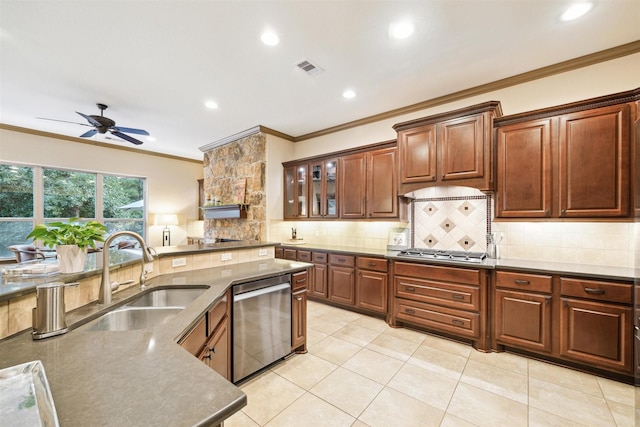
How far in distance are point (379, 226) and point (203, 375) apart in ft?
12.1

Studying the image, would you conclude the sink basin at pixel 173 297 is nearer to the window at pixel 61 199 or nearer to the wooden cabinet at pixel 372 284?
the wooden cabinet at pixel 372 284

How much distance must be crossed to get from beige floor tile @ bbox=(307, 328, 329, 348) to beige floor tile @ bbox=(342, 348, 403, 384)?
0.49 m

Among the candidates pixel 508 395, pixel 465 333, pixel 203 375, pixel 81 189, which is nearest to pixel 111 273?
pixel 203 375

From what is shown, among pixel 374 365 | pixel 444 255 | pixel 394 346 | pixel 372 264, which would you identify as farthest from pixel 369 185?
pixel 374 365

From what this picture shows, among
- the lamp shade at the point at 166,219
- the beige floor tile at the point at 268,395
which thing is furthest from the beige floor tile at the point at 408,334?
the lamp shade at the point at 166,219

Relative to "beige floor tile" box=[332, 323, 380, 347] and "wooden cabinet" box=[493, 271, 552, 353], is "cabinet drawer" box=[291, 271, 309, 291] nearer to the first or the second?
"beige floor tile" box=[332, 323, 380, 347]

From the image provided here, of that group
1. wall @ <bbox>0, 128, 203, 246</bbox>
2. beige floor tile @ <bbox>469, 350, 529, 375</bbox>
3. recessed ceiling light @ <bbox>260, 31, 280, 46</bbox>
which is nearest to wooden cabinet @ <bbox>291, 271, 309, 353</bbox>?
beige floor tile @ <bbox>469, 350, 529, 375</bbox>

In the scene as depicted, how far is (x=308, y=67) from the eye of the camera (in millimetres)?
2955

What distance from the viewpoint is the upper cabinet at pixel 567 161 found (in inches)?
93.7

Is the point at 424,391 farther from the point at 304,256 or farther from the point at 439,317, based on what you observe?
the point at 304,256

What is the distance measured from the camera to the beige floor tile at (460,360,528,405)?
81.8 inches

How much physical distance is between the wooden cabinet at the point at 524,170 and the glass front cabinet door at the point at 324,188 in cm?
226

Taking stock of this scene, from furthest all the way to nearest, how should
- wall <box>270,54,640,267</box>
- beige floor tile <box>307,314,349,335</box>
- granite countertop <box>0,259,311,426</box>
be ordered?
beige floor tile <box>307,314,349,335</box>
wall <box>270,54,640,267</box>
granite countertop <box>0,259,311,426</box>

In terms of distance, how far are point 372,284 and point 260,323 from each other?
1830 millimetres
